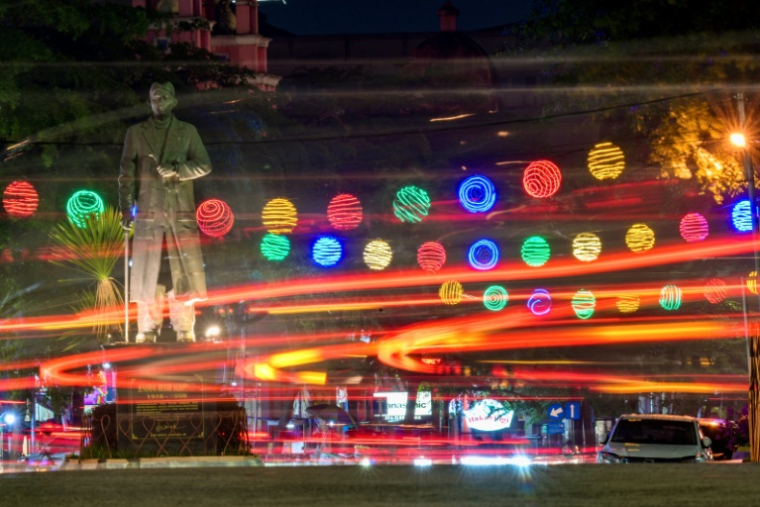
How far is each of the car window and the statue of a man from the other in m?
6.92

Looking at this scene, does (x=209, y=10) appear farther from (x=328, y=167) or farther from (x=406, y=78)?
(x=328, y=167)

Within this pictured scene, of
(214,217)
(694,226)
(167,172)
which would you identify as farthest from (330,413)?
(167,172)

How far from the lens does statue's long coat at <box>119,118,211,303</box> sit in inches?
757

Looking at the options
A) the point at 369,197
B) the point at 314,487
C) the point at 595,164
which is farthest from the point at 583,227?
the point at 314,487

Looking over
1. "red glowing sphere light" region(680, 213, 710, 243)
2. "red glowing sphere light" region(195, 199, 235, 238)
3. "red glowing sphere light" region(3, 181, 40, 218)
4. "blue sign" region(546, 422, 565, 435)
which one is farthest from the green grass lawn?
"blue sign" region(546, 422, 565, 435)

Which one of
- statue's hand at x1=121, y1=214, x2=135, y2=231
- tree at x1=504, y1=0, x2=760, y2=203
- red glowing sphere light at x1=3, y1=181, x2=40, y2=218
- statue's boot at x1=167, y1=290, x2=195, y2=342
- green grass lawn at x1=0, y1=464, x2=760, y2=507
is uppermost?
tree at x1=504, y1=0, x2=760, y2=203

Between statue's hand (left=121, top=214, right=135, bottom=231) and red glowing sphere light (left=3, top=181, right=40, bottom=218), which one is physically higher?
red glowing sphere light (left=3, top=181, right=40, bottom=218)

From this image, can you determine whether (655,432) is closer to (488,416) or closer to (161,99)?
(161,99)

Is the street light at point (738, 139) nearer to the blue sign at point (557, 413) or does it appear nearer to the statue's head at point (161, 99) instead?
the blue sign at point (557, 413)

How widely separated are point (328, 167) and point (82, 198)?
12785 mm

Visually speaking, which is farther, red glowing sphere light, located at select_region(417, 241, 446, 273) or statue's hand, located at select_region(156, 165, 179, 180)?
red glowing sphere light, located at select_region(417, 241, 446, 273)

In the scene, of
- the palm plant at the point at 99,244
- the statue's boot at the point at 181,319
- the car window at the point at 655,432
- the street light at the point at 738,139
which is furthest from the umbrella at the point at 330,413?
the statue's boot at the point at 181,319

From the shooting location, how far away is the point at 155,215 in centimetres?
1922

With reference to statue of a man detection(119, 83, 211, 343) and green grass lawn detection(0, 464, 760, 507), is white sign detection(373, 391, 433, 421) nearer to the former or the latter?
statue of a man detection(119, 83, 211, 343)
